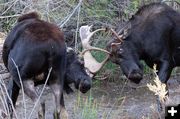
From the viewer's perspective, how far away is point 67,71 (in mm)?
7812

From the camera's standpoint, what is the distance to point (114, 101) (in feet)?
33.0

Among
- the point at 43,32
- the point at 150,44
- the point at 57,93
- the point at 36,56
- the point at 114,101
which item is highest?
the point at 43,32

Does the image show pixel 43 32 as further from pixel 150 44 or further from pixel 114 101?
pixel 114 101

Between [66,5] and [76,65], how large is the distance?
307cm

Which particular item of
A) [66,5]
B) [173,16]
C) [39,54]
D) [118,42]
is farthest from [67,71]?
[66,5]

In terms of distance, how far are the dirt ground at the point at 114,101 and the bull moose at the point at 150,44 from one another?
546 mm

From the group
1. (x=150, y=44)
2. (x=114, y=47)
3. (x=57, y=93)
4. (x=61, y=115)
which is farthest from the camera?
(x=114, y=47)

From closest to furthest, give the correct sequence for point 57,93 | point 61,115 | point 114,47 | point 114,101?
point 57,93 < point 61,115 < point 114,47 < point 114,101

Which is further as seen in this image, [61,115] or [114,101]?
[114,101]

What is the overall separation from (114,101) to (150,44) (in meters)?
1.60

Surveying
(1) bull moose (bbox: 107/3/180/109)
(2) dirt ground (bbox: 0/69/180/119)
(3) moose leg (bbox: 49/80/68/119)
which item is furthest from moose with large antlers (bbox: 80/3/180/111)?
(3) moose leg (bbox: 49/80/68/119)

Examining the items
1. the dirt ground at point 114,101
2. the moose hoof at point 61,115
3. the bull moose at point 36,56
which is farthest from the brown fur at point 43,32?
the dirt ground at point 114,101

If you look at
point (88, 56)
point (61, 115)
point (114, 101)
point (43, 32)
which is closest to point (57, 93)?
point (61, 115)

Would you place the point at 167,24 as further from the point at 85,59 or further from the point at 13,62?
the point at 13,62
